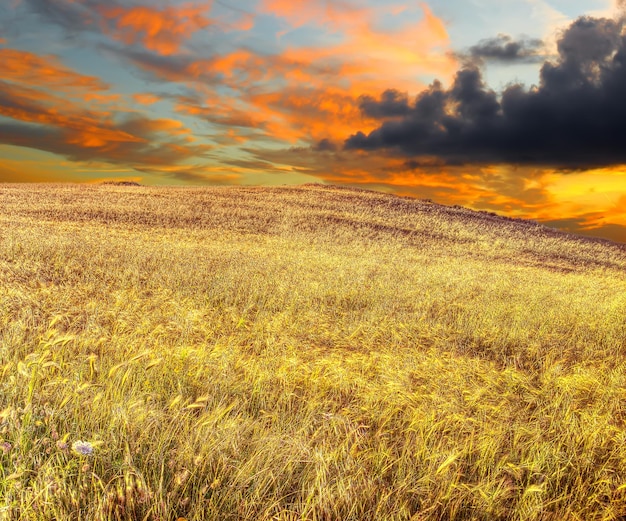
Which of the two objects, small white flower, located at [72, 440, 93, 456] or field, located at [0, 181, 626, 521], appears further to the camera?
field, located at [0, 181, 626, 521]

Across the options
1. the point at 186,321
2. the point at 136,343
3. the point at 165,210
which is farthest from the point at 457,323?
the point at 165,210

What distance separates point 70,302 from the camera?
886 centimetres

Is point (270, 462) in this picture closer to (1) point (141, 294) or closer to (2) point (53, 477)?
(2) point (53, 477)

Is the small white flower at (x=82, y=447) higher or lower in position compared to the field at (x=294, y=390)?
higher

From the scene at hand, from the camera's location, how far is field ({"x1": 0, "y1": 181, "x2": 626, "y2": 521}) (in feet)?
10.7

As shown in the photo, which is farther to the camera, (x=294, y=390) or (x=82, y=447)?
(x=294, y=390)

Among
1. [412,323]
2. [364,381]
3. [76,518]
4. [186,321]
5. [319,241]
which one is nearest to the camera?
[76,518]

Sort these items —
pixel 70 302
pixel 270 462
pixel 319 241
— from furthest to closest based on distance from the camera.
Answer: pixel 319 241 → pixel 70 302 → pixel 270 462

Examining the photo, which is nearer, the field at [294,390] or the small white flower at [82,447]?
the small white flower at [82,447]

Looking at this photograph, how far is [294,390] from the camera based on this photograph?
5.75m

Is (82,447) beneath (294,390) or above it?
above

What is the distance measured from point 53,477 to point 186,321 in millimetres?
5271

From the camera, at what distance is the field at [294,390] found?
327 cm

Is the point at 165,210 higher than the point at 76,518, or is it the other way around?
the point at 165,210
